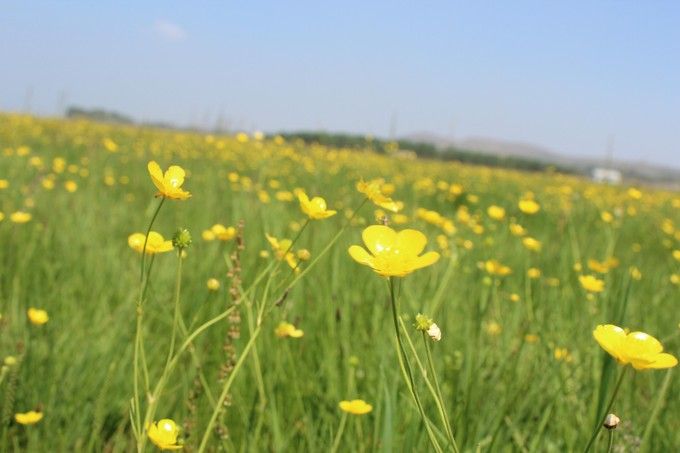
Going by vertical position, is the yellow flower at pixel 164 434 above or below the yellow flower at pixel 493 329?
above

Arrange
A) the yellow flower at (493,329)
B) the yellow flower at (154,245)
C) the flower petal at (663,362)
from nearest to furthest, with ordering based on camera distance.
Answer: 1. the flower petal at (663,362)
2. the yellow flower at (154,245)
3. the yellow flower at (493,329)

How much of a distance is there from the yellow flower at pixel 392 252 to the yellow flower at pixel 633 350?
153mm

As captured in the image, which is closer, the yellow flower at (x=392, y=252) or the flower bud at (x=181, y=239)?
the yellow flower at (x=392, y=252)

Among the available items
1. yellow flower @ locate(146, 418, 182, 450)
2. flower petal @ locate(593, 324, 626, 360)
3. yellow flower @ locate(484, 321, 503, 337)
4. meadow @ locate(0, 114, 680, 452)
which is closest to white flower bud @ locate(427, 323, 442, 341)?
meadow @ locate(0, 114, 680, 452)

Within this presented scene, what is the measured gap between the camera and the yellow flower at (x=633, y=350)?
513mm

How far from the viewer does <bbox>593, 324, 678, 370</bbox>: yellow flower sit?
513 millimetres

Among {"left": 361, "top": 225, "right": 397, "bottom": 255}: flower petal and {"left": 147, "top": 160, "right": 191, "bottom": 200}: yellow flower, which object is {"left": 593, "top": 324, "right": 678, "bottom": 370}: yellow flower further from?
{"left": 147, "top": 160, "right": 191, "bottom": 200}: yellow flower

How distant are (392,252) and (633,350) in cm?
22

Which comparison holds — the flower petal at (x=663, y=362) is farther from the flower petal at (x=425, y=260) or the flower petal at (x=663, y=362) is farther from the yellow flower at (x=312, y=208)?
the yellow flower at (x=312, y=208)

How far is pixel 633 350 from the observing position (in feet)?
1.71

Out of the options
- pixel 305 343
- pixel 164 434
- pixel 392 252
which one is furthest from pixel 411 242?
pixel 305 343

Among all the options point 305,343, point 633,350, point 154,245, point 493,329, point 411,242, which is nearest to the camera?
point 633,350

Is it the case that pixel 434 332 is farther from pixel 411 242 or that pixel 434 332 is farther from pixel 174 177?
pixel 174 177

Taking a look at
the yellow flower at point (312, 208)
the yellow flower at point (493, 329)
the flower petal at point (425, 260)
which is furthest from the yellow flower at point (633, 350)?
the yellow flower at point (493, 329)
